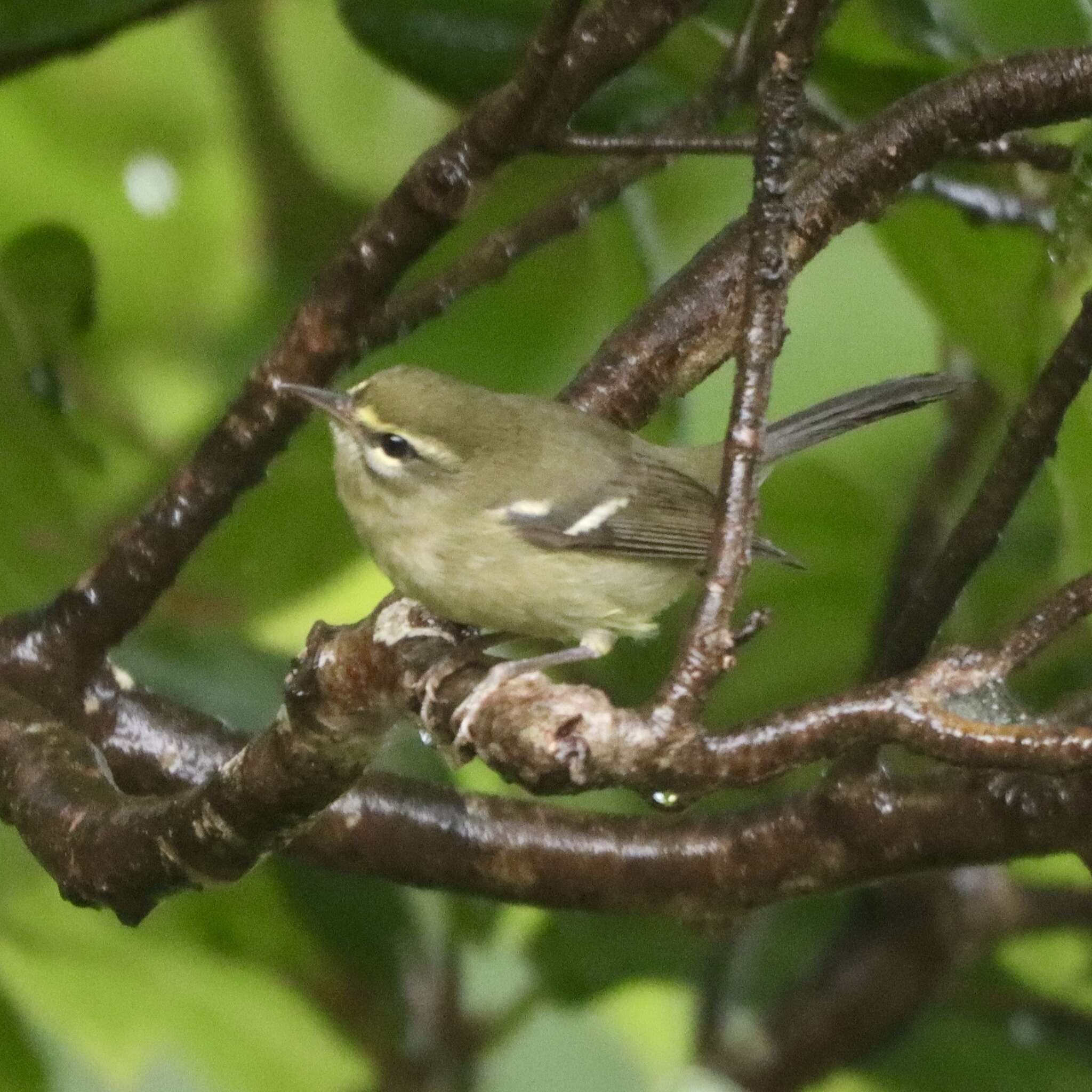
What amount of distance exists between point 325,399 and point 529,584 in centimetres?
22

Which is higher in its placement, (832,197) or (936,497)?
(832,197)

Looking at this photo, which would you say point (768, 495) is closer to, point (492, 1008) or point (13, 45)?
point (492, 1008)


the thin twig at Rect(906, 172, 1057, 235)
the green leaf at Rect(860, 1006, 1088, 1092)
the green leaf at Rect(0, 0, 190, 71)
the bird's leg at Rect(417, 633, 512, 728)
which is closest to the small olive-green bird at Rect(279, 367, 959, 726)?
the thin twig at Rect(906, 172, 1057, 235)

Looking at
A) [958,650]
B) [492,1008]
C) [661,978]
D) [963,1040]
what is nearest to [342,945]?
[492,1008]

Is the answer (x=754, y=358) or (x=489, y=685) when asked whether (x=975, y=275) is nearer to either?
(x=754, y=358)

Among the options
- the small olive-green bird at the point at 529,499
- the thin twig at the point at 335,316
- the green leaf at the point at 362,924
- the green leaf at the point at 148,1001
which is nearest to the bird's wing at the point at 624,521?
the small olive-green bird at the point at 529,499

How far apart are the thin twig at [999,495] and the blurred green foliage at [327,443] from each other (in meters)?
0.19

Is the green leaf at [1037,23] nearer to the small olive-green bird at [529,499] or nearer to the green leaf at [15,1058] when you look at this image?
the small olive-green bird at [529,499]

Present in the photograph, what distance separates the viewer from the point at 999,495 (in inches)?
37.0

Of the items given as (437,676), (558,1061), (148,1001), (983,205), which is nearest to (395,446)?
(437,676)

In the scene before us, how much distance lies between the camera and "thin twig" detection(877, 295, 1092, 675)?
2.88ft

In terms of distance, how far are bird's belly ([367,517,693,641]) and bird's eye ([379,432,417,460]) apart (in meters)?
0.08

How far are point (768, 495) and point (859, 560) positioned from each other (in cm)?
16

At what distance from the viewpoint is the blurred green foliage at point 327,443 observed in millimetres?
1248
